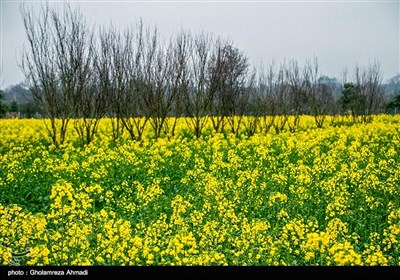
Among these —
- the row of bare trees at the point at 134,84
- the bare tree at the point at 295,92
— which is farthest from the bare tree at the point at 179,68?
the bare tree at the point at 295,92

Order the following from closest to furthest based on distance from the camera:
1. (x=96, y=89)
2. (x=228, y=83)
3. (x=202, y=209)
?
(x=202, y=209) → (x=96, y=89) → (x=228, y=83)

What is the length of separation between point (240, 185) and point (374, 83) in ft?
47.0

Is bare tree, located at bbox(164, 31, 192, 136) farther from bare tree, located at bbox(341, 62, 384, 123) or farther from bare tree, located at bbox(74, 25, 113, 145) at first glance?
bare tree, located at bbox(341, 62, 384, 123)

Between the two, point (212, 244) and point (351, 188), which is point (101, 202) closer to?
point (212, 244)

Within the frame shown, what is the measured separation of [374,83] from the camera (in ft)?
62.4

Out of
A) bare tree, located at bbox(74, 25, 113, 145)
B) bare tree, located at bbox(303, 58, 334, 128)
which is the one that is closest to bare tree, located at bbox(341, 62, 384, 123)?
bare tree, located at bbox(303, 58, 334, 128)

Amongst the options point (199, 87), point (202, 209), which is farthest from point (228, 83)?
point (202, 209)

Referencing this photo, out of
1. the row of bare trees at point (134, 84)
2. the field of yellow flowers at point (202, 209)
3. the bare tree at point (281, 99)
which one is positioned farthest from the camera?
the bare tree at point (281, 99)

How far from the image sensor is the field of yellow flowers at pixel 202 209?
3.86 metres

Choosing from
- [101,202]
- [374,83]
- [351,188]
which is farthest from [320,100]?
[101,202]

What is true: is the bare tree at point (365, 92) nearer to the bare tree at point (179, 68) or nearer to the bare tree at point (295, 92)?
the bare tree at point (295, 92)

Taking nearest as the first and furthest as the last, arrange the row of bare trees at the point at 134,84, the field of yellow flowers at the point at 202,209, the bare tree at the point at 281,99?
the field of yellow flowers at the point at 202,209 → the row of bare trees at the point at 134,84 → the bare tree at the point at 281,99

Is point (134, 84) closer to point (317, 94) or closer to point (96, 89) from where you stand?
point (96, 89)

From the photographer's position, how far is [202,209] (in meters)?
5.52
